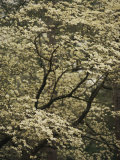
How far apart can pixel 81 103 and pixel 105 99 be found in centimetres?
742

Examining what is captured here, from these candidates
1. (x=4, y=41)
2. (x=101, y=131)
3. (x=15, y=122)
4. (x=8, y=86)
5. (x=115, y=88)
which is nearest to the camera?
(x=15, y=122)

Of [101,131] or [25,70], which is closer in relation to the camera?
[25,70]

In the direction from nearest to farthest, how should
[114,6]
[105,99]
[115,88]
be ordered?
[114,6] < [115,88] < [105,99]

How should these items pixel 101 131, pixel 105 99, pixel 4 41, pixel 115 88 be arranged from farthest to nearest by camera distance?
pixel 105 99 < pixel 101 131 < pixel 115 88 < pixel 4 41

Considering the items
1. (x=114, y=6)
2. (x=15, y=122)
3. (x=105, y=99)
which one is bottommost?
(x=15, y=122)

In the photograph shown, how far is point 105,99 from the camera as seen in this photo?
66.1ft

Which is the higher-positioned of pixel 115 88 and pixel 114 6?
pixel 114 6

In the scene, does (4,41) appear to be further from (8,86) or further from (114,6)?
(114,6)

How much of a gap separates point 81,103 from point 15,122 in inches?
279

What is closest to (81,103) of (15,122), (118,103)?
(118,103)

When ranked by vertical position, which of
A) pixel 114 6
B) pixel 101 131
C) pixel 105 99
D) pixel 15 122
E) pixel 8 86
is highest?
pixel 114 6

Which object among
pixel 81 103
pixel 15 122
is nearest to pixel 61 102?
pixel 81 103

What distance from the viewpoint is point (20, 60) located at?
11.4m

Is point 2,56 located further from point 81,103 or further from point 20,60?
point 81,103
